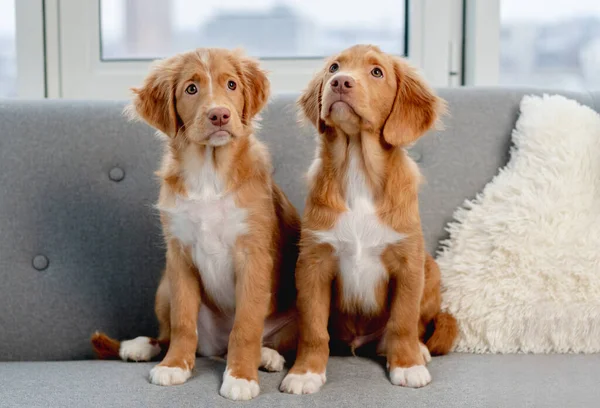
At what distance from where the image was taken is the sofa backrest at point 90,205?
88.1 inches

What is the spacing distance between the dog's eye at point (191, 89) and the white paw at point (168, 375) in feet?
2.19

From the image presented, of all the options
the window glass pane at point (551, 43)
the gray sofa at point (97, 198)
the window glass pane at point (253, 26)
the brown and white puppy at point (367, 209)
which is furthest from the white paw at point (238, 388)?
the window glass pane at point (551, 43)

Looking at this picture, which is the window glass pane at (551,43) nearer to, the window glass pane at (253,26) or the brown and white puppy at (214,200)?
A: the window glass pane at (253,26)

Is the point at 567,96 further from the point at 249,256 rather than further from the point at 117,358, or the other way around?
the point at 117,358

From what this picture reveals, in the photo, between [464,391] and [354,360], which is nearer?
[464,391]

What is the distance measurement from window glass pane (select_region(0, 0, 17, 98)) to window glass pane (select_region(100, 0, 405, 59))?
36 centimetres

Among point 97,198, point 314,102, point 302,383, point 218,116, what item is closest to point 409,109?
point 314,102

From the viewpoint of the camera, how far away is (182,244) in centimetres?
189

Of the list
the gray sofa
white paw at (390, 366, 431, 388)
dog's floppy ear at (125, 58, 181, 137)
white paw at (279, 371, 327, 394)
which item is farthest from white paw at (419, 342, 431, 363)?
dog's floppy ear at (125, 58, 181, 137)

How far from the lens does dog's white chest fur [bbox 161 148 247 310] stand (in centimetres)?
186

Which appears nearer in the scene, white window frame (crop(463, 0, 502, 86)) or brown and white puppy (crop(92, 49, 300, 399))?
brown and white puppy (crop(92, 49, 300, 399))

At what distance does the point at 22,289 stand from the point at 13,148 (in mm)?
427

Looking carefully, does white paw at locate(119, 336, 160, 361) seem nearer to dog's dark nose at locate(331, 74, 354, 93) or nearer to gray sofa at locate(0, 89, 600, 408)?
gray sofa at locate(0, 89, 600, 408)

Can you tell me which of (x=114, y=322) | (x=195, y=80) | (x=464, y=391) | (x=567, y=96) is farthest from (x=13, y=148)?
(x=567, y=96)
